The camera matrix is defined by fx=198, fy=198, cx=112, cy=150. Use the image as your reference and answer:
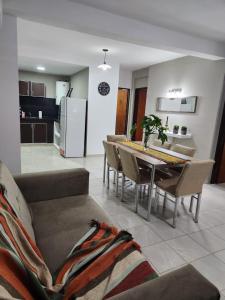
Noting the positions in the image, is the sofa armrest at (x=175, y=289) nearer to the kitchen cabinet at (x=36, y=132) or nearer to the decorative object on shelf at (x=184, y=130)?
the decorative object on shelf at (x=184, y=130)

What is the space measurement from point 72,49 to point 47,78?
3.19m

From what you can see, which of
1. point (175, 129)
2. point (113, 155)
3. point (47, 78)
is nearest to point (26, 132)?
point (47, 78)

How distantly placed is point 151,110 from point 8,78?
12.7ft

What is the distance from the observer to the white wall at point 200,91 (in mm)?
3801

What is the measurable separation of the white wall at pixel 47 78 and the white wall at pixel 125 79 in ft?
7.07

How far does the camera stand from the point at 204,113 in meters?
4.02

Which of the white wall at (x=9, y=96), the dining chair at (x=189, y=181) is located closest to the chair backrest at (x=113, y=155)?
the dining chair at (x=189, y=181)

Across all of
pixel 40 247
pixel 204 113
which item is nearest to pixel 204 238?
pixel 40 247

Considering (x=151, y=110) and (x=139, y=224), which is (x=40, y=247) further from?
(x=151, y=110)

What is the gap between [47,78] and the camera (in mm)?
7105

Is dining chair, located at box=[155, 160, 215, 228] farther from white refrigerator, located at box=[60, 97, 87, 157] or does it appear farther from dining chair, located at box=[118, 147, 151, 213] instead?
white refrigerator, located at box=[60, 97, 87, 157]

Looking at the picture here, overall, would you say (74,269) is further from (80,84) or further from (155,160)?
(80,84)

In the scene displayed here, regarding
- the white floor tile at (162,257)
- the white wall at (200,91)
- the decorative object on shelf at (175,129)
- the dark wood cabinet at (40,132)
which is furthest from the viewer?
the dark wood cabinet at (40,132)

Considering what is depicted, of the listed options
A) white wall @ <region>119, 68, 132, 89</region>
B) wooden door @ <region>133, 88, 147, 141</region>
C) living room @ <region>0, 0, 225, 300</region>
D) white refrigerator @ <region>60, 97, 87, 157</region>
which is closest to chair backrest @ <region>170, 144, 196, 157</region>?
living room @ <region>0, 0, 225, 300</region>
